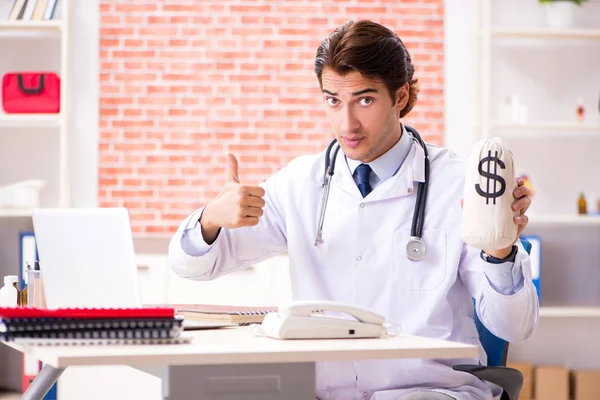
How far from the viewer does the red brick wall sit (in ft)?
15.5

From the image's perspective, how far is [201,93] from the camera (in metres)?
4.77

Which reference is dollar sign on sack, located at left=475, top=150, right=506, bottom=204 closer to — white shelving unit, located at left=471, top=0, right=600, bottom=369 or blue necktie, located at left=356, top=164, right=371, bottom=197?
blue necktie, located at left=356, top=164, right=371, bottom=197

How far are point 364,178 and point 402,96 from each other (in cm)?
26

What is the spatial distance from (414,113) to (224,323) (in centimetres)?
328

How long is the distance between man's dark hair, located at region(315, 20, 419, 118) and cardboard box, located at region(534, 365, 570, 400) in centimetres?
293

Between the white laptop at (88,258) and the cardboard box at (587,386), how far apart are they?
319cm

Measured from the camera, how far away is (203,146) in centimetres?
477

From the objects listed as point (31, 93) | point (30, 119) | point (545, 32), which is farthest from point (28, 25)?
point (545, 32)

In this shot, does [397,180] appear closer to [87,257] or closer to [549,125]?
[87,257]

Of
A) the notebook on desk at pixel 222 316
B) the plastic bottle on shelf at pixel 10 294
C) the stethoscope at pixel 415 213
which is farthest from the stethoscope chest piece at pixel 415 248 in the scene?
the plastic bottle on shelf at pixel 10 294

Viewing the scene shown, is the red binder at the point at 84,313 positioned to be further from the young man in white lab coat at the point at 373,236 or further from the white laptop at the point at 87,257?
the white laptop at the point at 87,257

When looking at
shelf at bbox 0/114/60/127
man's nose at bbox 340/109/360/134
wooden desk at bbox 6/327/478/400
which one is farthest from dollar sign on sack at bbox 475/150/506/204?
shelf at bbox 0/114/60/127

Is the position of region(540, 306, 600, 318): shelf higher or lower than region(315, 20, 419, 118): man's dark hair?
lower

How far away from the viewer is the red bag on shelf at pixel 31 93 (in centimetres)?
440
